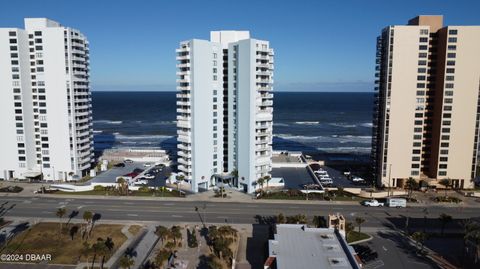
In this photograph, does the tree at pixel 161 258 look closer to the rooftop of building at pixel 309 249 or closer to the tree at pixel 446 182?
the rooftop of building at pixel 309 249

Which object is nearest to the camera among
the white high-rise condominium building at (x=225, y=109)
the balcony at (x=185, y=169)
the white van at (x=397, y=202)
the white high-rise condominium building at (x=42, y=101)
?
the white van at (x=397, y=202)

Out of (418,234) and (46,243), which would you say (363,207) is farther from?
(46,243)

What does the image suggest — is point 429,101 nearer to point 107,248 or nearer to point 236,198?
point 236,198

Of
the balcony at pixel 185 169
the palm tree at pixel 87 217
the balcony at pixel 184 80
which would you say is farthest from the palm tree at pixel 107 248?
the balcony at pixel 184 80

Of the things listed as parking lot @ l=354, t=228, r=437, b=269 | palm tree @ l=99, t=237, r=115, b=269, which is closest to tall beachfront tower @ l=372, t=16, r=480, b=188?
parking lot @ l=354, t=228, r=437, b=269

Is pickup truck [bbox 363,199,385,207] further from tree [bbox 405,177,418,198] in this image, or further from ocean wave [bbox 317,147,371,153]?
ocean wave [bbox 317,147,371,153]
